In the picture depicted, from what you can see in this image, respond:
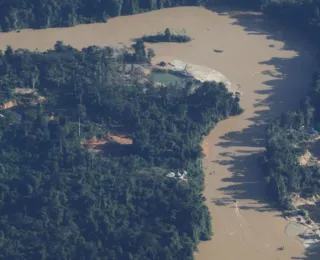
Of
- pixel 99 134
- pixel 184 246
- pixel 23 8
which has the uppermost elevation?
pixel 23 8

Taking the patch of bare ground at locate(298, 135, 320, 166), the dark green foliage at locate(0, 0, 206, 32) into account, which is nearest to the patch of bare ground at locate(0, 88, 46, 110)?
the dark green foliage at locate(0, 0, 206, 32)

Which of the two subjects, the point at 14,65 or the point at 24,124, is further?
the point at 14,65

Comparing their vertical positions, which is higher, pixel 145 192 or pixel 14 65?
pixel 14 65

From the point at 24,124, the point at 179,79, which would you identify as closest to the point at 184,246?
the point at 24,124

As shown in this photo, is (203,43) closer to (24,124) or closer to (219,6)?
(219,6)

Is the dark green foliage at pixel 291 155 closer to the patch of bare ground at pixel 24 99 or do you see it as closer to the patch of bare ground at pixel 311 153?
the patch of bare ground at pixel 311 153

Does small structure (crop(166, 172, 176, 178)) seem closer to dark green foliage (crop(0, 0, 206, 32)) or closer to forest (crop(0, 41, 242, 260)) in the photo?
forest (crop(0, 41, 242, 260))
